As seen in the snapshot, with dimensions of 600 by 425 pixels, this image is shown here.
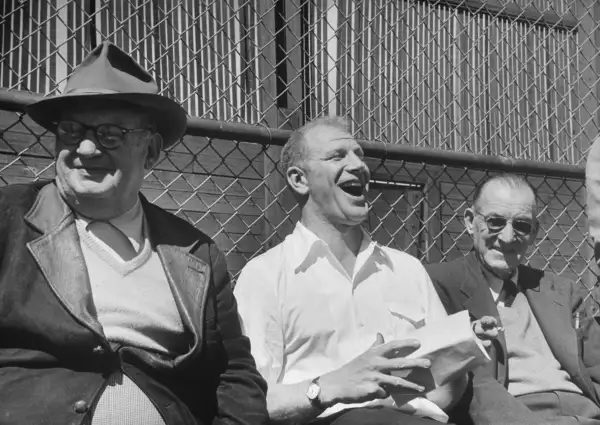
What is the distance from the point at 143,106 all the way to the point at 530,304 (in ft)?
6.12

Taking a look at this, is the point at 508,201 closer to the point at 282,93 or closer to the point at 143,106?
the point at 282,93

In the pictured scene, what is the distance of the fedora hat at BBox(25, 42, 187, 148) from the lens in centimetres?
264

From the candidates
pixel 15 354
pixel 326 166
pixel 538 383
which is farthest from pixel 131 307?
pixel 538 383

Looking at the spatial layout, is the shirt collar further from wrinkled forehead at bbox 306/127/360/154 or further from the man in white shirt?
wrinkled forehead at bbox 306/127/360/154

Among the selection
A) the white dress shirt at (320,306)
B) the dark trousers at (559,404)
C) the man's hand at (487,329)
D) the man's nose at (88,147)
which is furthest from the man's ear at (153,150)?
the dark trousers at (559,404)

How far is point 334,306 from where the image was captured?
309cm

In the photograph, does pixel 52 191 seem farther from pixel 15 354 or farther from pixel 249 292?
pixel 249 292

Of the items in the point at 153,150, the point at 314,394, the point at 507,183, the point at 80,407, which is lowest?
the point at 80,407

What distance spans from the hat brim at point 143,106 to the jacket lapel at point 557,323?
5.53 ft

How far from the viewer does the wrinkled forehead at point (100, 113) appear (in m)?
2.65

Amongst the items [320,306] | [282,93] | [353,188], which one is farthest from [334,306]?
[282,93]

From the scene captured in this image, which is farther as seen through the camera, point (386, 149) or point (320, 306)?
point (386, 149)

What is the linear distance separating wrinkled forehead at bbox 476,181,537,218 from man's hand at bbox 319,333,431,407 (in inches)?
45.3

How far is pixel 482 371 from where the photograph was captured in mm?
3189
